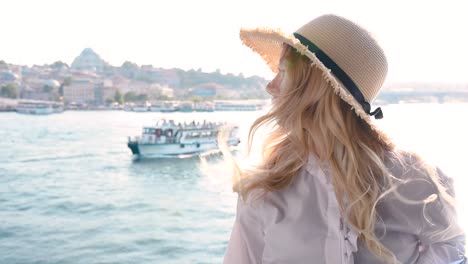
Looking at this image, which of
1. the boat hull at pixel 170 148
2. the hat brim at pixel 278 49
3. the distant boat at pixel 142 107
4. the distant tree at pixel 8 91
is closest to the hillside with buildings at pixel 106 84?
the distant tree at pixel 8 91

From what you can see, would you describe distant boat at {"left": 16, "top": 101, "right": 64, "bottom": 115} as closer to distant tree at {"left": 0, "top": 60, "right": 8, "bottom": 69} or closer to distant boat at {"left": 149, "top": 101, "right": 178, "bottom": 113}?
distant tree at {"left": 0, "top": 60, "right": 8, "bottom": 69}

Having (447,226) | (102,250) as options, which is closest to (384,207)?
(447,226)

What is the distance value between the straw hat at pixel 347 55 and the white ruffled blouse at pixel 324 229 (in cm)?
6

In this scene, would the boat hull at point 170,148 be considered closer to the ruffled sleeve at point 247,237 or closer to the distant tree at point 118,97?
the ruffled sleeve at point 247,237

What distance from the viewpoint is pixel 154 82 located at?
107 feet

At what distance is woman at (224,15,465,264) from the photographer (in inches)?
17.6

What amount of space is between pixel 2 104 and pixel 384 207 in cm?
3027

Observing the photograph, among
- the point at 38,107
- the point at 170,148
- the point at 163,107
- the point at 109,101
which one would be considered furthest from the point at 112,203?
the point at 109,101

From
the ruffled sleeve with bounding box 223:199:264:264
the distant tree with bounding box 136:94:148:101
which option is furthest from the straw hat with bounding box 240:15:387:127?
the distant tree with bounding box 136:94:148:101

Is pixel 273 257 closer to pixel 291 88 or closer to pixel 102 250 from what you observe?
pixel 291 88

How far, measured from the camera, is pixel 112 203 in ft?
41.3

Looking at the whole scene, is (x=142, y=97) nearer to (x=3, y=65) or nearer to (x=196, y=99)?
(x=196, y=99)

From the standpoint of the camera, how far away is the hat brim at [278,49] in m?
0.45

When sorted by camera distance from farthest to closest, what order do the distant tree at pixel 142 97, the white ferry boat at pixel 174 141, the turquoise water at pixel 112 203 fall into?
the distant tree at pixel 142 97 → the white ferry boat at pixel 174 141 → the turquoise water at pixel 112 203
